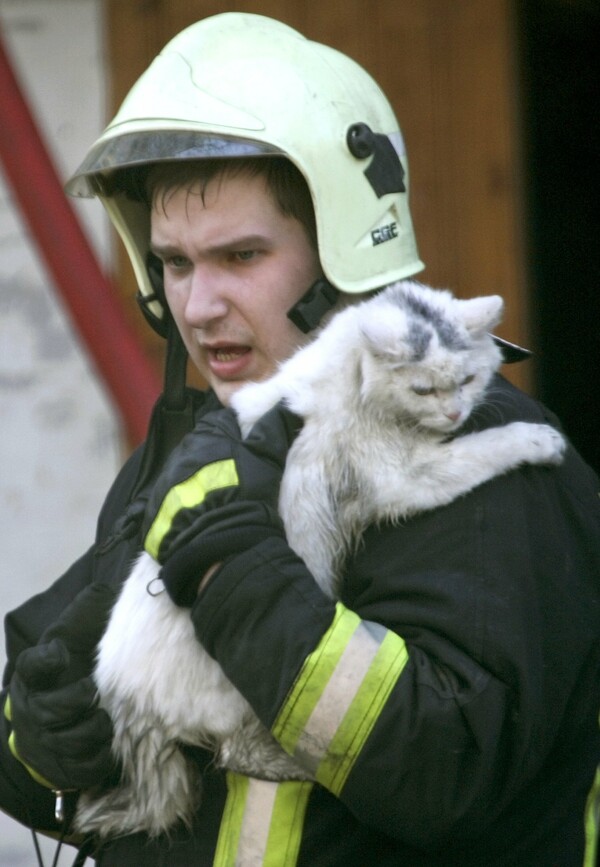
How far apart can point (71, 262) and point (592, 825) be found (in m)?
1.76

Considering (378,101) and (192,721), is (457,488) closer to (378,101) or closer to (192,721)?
(192,721)

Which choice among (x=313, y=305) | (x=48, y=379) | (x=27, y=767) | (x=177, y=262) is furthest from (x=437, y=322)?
(x=48, y=379)

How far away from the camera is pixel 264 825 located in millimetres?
1775

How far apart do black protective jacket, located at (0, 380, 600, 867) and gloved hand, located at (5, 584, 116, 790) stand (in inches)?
6.5

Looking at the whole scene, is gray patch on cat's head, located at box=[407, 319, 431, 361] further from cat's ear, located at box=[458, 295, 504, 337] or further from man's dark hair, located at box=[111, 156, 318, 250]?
man's dark hair, located at box=[111, 156, 318, 250]

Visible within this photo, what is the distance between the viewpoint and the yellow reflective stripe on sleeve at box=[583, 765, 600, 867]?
1861 millimetres

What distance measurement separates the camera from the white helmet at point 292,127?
2.11 m

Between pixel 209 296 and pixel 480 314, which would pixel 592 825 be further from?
pixel 209 296

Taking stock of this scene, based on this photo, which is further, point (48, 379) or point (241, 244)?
point (48, 379)

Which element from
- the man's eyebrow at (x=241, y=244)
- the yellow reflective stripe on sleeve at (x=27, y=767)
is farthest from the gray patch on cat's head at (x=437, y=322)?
the yellow reflective stripe on sleeve at (x=27, y=767)

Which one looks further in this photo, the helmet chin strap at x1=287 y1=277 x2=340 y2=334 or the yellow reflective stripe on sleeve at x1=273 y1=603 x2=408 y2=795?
the helmet chin strap at x1=287 y1=277 x2=340 y2=334

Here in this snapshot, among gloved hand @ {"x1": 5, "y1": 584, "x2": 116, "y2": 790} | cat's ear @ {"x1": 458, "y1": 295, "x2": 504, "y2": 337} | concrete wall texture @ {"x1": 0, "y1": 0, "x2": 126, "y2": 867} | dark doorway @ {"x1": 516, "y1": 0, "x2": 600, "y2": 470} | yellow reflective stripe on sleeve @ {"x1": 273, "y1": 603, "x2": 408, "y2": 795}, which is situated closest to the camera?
yellow reflective stripe on sleeve @ {"x1": 273, "y1": 603, "x2": 408, "y2": 795}

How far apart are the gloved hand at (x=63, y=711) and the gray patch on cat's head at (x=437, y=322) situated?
666mm

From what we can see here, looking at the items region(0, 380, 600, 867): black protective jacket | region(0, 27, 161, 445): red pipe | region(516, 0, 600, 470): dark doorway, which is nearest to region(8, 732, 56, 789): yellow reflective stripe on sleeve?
region(0, 380, 600, 867): black protective jacket
